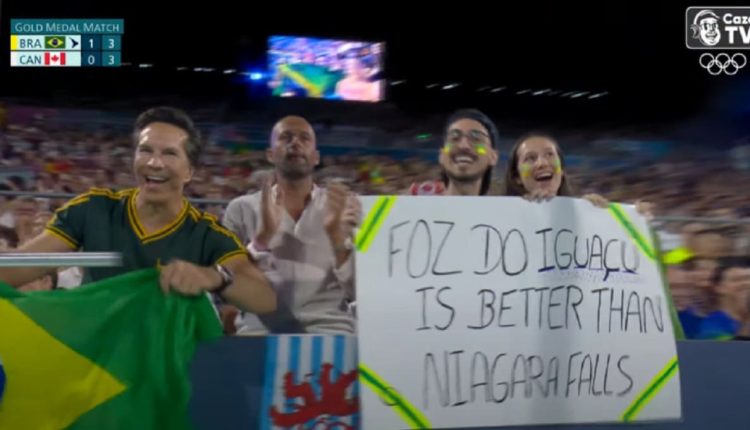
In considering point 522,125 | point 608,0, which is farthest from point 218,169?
point 608,0

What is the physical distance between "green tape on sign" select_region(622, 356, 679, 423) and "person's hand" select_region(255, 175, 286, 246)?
1.58 meters

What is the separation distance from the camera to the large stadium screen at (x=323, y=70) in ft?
59.1

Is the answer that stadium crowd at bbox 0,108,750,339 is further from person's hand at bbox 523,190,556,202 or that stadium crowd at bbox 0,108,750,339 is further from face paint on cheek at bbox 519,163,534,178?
person's hand at bbox 523,190,556,202

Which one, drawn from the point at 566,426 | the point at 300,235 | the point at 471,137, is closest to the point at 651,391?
the point at 566,426

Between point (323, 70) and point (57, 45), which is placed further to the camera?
point (323, 70)

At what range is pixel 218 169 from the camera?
A: 1064 centimetres

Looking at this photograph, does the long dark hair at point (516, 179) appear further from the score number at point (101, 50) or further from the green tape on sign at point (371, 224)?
the score number at point (101, 50)

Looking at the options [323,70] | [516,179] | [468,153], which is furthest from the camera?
[323,70]

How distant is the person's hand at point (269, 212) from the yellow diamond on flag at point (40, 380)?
36.0 inches

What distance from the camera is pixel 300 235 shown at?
3.89m

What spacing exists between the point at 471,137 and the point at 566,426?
1.21 m

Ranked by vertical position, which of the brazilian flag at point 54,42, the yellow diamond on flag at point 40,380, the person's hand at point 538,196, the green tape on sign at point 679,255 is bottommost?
the yellow diamond on flag at point 40,380

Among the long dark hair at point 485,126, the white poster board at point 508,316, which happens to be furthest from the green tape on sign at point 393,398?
the long dark hair at point 485,126

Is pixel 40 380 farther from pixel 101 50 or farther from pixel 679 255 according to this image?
pixel 101 50
